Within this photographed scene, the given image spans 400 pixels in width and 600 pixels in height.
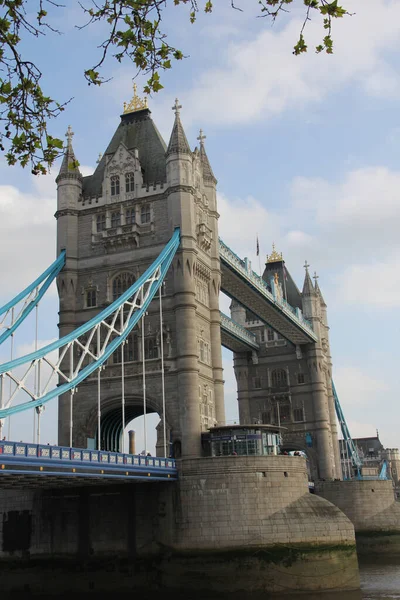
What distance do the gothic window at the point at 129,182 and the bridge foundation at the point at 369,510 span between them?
28030 millimetres

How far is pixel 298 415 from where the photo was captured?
219 feet

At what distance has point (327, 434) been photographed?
65.0m

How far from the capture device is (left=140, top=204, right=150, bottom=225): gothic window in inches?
1682

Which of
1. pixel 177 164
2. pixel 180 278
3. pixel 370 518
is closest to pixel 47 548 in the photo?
pixel 180 278

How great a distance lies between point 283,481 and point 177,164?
1920 centimetres

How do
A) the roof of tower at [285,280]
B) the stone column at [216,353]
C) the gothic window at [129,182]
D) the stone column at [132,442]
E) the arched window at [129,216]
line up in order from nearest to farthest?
1. the stone column at [132,442]
2. the stone column at [216,353]
3. the arched window at [129,216]
4. the gothic window at [129,182]
5. the roof of tower at [285,280]

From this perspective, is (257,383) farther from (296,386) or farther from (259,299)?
(259,299)

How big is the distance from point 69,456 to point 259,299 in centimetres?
3220

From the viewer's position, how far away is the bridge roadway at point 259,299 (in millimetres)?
50219

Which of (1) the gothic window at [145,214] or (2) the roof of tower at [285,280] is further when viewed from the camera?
(2) the roof of tower at [285,280]

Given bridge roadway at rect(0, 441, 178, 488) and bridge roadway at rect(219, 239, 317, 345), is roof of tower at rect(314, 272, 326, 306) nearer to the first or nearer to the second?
bridge roadway at rect(219, 239, 317, 345)

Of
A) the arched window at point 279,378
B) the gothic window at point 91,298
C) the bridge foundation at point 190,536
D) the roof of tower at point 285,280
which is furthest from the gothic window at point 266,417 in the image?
the bridge foundation at point 190,536

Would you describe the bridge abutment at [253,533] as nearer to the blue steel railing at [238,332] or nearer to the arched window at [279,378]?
the blue steel railing at [238,332]

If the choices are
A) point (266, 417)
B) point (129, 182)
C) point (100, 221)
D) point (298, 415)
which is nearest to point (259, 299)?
point (298, 415)
